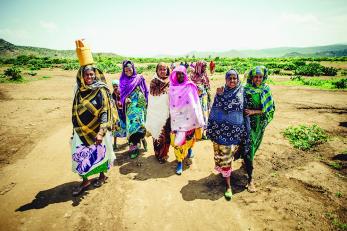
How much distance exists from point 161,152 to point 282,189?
104 inches

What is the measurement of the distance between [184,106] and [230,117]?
4.06ft

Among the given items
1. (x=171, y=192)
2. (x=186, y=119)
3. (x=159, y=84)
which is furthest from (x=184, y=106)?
(x=171, y=192)

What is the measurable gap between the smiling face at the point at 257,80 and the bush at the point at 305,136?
2958 mm

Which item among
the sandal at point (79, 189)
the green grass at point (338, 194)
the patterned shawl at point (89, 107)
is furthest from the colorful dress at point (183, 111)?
the green grass at point (338, 194)

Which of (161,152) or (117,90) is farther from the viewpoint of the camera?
(117,90)

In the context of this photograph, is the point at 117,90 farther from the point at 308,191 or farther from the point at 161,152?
the point at 308,191

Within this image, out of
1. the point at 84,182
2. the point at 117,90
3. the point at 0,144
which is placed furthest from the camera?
the point at 0,144

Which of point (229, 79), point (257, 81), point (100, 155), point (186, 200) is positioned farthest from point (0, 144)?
point (257, 81)

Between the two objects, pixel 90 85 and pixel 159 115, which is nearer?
pixel 90 85

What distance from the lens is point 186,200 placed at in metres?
4.07

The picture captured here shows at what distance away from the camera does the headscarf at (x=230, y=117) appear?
3.82m

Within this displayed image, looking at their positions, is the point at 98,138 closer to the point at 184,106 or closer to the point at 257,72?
the point at 184,106

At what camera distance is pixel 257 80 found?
12.7 feet

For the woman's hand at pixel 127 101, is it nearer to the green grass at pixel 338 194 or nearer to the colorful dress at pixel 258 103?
the colorful dress at pixel 258 103
